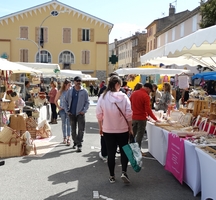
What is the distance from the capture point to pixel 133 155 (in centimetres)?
485

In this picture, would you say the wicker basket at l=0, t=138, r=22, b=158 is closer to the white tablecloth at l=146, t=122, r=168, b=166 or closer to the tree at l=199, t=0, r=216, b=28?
the white tablecloth at l=146, t=122, r=168, b=166

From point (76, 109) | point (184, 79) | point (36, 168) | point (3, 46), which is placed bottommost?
point (36, 168)

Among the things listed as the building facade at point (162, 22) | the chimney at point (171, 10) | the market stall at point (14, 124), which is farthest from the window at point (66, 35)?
the market stall at point (14, 124)

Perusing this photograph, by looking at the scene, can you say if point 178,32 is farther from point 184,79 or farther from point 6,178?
point 6,178

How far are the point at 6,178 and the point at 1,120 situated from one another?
2.81m

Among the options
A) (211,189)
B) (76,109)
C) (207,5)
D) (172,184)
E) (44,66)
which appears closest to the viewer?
(211,189)

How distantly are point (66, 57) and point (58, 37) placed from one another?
283 centimetres

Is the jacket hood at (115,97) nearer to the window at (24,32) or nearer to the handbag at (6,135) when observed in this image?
the handbag at (6,135)

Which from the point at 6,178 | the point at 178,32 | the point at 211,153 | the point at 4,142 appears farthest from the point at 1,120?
the point at 178,32

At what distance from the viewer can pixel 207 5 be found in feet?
56.1

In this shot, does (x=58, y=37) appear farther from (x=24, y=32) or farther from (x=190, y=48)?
(x=190, y=48)

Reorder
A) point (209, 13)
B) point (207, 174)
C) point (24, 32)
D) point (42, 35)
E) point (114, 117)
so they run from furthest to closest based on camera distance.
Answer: point (42, 35) < point (24, 32) < point (209, 13) < point (114, 117) < point (207, 174)

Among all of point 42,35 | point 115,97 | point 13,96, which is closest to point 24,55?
point 42,35

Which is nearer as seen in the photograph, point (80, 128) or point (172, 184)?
point (172, 184)
